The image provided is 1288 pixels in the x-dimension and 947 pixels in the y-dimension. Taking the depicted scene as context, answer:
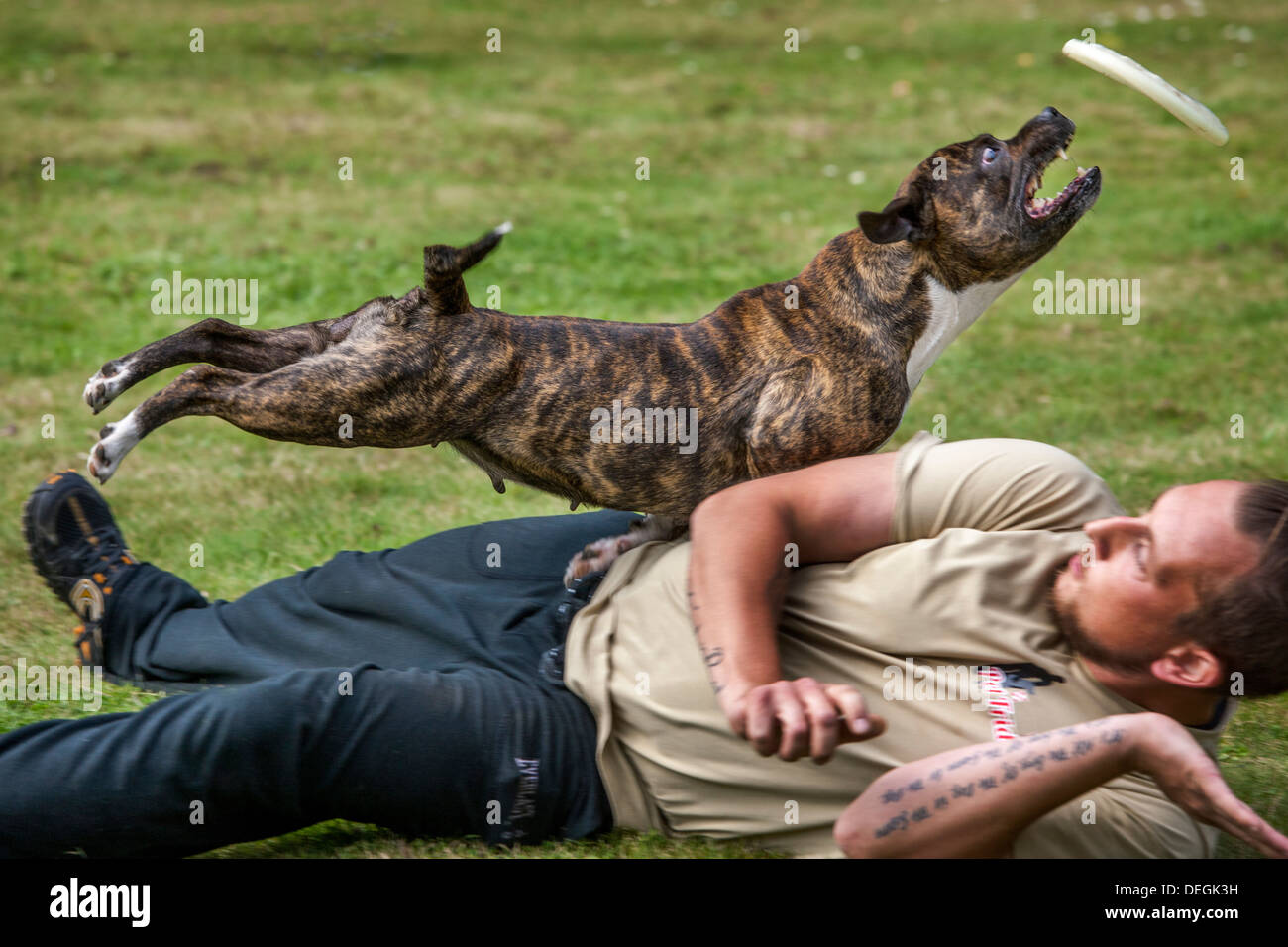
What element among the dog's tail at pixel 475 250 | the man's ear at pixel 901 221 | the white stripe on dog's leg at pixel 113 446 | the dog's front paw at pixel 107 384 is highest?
the man's ear at pixel 901 221

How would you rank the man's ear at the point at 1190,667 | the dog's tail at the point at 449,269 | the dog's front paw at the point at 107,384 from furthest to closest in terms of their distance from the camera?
the dog's front paw at the point at 107,384 → the dog's tail at the point at 449,269 → the man's ear at the point at 1190,667

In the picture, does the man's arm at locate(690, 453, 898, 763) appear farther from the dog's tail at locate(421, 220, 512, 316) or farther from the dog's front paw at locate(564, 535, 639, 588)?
the dog's tail at locate(421, 220, 512, 316)

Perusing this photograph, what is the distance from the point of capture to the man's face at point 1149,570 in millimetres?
2434

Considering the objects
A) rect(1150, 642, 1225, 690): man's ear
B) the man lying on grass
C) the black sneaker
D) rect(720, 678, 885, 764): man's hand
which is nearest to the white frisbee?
the man lying on grass

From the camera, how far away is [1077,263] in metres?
8.41

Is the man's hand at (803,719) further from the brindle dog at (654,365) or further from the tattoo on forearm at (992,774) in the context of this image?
the brindle dog at (654,365)

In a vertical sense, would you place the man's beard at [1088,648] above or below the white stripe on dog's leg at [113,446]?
below

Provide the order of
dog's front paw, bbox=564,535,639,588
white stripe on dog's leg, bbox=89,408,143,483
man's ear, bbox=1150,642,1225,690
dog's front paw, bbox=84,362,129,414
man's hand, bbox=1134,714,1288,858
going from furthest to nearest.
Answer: dog's front paw, bbox=84,362,129,414 < white stripe on dog's leg, bbox=89,408,143,483 < dog's front paw, bbox=564,535,639,588 < man's ear, bbox=1150,642,1225,690 < man's hand, bbox=1134,714,1288,858

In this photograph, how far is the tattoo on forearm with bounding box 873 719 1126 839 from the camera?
2301mm

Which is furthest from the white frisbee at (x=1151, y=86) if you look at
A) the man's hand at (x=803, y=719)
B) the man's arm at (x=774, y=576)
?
the man's hand at (x=803, y=719)

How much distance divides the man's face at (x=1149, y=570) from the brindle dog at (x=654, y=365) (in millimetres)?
1301

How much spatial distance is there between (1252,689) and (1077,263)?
6345 millimetres

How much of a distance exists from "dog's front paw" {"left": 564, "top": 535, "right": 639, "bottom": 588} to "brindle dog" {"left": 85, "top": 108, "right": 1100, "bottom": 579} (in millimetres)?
42

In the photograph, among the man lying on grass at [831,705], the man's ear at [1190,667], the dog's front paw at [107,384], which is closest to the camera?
the man lying on grass at [831,705]
